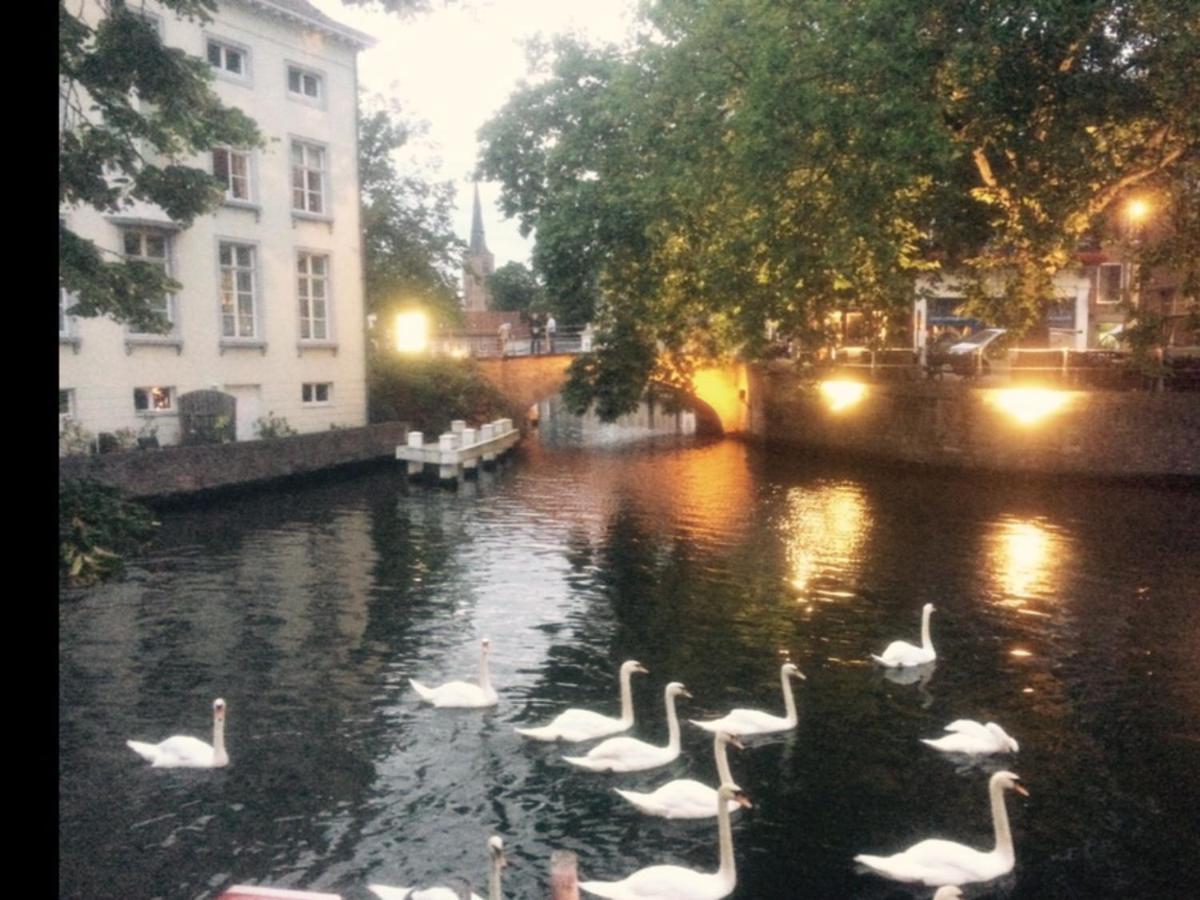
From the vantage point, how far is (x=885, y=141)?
28.3 m

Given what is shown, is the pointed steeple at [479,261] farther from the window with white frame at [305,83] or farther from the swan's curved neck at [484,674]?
the swan's curved neck at [484,674]

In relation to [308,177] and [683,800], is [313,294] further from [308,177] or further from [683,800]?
[683,800]

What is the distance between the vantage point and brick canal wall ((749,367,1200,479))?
1378 inches

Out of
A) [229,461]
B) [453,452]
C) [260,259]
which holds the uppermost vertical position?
[260,259]

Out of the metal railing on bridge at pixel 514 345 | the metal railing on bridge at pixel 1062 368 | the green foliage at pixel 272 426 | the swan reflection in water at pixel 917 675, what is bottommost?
the swan reflection in water at pixel 917 675

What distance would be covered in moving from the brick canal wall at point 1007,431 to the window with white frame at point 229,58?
80.7 ft

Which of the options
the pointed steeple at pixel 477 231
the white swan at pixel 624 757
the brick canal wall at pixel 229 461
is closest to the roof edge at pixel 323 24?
the brick canal wall at pixel 229 461

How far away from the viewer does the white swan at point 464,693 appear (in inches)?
586

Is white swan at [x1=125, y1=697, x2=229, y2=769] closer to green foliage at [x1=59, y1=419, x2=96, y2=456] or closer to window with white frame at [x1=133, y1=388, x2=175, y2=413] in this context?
green foliage at [x1=59, y1=419, x2=96, y2=456]

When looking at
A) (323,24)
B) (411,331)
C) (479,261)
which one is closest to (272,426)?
(411,331)

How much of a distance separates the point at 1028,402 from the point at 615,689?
87.2ft

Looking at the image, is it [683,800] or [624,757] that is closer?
[683,800]

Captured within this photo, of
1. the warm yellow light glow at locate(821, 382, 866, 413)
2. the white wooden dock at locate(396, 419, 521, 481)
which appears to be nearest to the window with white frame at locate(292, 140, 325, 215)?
the white wooden dock at locate(396, 419, 521, 481)

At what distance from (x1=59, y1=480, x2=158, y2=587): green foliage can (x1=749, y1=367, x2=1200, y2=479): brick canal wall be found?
32732 millimetres
